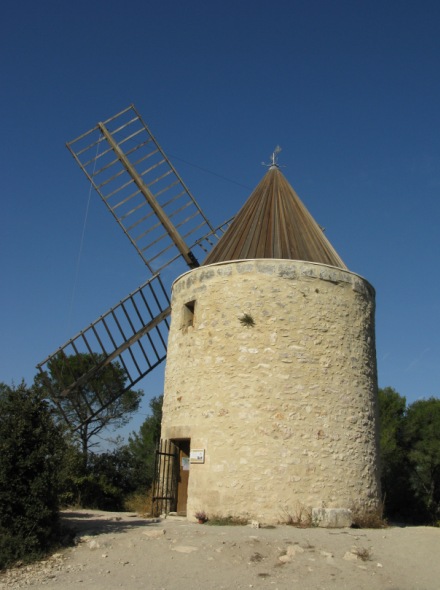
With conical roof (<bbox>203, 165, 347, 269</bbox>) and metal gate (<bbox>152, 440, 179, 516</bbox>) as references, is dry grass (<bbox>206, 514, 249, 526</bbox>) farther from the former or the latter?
conical roof (<bbox>203, 165, 347, 269</bbox>)

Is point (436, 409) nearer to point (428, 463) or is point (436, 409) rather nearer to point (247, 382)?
point (428, 463)

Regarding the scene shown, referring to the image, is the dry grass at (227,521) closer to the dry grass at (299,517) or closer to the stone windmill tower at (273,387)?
the stone windmill tower at (273,387)

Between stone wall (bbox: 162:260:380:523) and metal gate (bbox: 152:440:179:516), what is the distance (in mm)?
331

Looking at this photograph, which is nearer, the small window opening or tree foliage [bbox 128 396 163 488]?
the small window opening

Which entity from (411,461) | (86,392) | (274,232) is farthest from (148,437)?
(274,232)

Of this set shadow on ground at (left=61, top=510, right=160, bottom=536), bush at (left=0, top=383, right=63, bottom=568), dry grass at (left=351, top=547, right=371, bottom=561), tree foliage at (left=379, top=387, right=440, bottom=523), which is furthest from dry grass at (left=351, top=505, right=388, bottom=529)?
tree foliage at (left=379, top=387, right=440, bottom=523)

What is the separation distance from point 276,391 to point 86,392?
32.2ft

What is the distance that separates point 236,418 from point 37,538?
10.7ft

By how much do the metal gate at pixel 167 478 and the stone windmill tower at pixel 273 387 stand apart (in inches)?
1.2

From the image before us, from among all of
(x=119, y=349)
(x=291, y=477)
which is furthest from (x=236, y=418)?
(x=119, y=349)

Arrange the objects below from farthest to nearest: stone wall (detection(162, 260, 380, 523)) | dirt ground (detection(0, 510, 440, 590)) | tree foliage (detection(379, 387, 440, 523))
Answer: tree foliage (detection(379, 387, 440, 523)) → stone wall (detection(162, 260, 380, 523)) → dirt ground (detection(0, 510, 440, 590))

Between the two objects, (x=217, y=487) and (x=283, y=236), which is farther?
(x=283, y=236)

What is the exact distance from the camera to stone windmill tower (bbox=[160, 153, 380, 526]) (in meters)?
8.16

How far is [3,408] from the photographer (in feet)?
21.6
